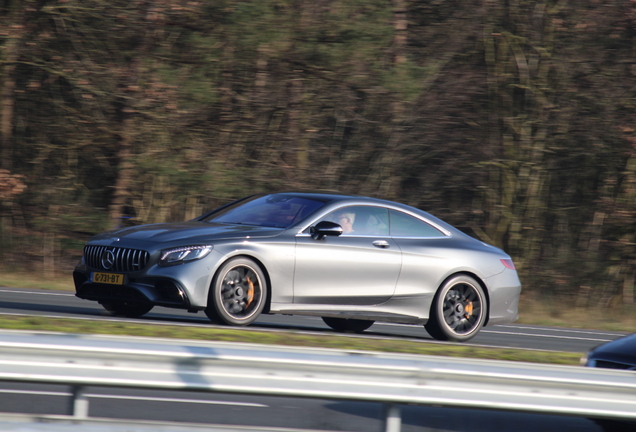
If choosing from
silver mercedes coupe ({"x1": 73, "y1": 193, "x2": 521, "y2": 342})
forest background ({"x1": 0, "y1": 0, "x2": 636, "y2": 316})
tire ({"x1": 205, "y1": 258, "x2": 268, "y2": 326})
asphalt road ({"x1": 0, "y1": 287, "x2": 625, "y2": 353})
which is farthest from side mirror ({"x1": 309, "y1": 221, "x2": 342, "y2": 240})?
forest background ({"x1": 0, "y1": 0, "x2": 636, "y2": 316})

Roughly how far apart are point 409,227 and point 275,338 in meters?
2.45

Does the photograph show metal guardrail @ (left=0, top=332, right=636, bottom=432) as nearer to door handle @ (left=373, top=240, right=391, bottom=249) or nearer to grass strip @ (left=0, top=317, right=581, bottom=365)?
grass strip @ (left=0, top=317, right=581, bottom=365)

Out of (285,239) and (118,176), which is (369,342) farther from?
(118,176)

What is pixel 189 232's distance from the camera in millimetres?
8758

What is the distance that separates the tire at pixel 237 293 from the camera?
853 cm

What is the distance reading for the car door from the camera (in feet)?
29.6

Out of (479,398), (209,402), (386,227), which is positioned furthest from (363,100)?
(479,398)

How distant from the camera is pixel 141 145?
1794cm

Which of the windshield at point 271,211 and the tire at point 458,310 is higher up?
the windshield at point 271,211

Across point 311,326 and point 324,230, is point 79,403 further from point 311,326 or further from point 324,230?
point 311,326

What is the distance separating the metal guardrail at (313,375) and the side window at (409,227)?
519 centimetres

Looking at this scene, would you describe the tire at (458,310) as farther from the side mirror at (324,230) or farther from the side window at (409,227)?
the side mirror at (324,230)

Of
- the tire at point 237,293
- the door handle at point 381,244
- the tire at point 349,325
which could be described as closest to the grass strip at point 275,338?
the tire at point 237,293

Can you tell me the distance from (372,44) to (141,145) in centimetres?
503
